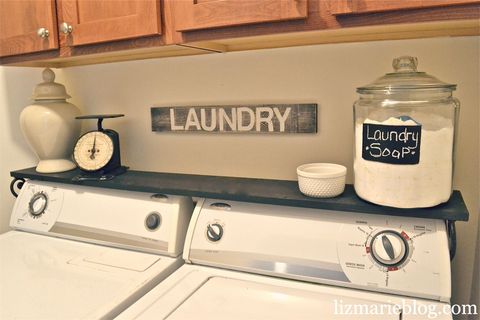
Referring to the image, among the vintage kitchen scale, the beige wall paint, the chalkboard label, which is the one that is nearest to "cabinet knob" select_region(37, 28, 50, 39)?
the vintage kitchen scale

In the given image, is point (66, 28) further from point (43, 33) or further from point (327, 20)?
point (327, 20)

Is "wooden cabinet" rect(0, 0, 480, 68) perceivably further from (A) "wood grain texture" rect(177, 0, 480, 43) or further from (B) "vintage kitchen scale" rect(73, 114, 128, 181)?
(B) "vintage kitchen scale" rect(73, 114, 128, 181)

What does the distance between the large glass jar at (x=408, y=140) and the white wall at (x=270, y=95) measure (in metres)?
0.15

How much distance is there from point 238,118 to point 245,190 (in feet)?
0.87

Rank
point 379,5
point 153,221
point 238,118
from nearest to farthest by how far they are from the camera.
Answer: point 379,5
point 153,221
point 238,118

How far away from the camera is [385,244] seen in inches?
33.2

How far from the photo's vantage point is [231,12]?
0.84 m

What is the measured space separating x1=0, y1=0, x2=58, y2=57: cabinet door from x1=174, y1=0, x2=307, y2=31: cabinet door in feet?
1.47

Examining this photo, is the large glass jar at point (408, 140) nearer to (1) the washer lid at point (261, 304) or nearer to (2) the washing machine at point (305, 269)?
(2) the washing machine at point (305, 269)

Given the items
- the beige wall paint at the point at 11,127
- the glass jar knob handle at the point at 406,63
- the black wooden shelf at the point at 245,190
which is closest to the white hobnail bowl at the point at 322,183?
the black wooden shelf at the point at 245,190

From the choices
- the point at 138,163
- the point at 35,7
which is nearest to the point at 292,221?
the point at 138,163

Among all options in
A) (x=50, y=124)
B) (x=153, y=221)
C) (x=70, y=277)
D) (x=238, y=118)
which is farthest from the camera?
(x=50, y=124)

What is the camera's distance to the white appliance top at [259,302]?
784 mm

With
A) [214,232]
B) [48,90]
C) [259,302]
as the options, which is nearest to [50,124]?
[48,90]
